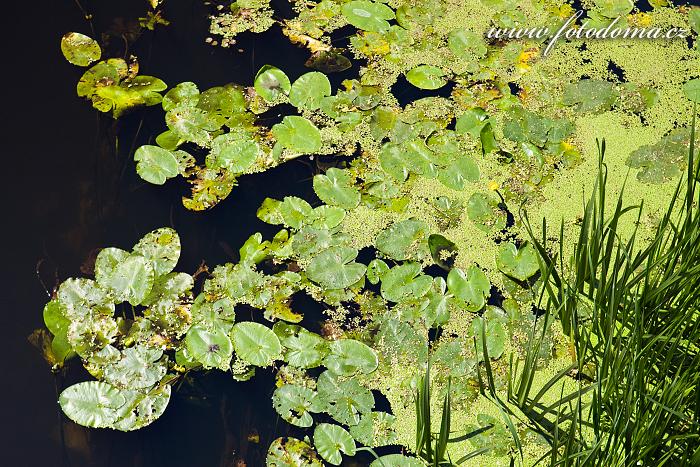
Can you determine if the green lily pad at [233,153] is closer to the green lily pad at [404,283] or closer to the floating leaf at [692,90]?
the green lily pad at [404,283]

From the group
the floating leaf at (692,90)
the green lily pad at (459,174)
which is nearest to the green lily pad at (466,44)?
the green lily pad at (459,174)

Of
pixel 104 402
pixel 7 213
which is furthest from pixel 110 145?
pixel 104 402

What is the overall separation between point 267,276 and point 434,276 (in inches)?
16.1

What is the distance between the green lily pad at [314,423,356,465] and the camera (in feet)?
4.98

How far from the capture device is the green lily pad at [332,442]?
152 cm

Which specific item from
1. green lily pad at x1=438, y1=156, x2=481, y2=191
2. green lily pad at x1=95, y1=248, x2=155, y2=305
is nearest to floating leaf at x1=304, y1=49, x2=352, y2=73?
green lily pad at x1=438, y1=156, x2=481, y2=191

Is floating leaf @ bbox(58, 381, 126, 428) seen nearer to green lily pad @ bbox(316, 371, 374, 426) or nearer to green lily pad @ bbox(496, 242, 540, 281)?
green lily pad @ bbox(316, 371, 374, 426)

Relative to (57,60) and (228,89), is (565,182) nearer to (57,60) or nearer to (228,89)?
(228,89)

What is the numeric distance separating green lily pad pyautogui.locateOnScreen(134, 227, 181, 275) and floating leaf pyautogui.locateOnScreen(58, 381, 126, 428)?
29 centimetres

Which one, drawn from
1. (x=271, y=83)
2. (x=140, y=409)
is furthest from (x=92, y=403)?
(x=271, y=83)

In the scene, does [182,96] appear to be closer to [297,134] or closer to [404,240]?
[297,134]

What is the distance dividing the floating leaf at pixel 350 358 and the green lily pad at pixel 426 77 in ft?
2.68

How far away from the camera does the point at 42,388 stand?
5.29 feet

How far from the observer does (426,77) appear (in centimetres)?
206
